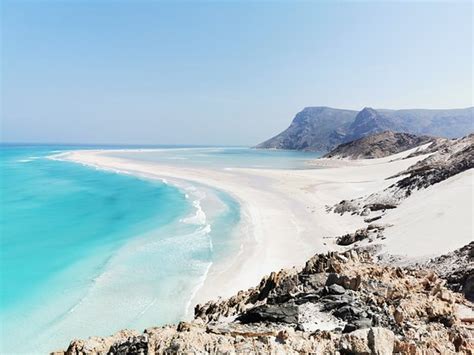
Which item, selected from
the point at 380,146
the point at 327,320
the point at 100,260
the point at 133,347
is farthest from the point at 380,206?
the point at 380,146

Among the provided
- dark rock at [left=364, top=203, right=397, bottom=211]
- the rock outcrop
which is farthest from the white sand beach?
Answer: dark rock at [left=364, top=203, right=397, bottom=211]

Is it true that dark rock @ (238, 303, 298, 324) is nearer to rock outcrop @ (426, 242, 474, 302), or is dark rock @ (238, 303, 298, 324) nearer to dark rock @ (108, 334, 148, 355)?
dark rock @ (108, 334, 148, 355)

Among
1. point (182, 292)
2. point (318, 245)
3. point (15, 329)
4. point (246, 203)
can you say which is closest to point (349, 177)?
point (246, 203)

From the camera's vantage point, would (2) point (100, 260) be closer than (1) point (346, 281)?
No

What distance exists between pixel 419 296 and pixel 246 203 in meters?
26.9

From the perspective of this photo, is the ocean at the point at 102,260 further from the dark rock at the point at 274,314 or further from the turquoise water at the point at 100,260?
the dark rock at the point at 274,314

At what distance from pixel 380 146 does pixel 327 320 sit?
110m

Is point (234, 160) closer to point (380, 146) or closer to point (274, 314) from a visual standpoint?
point (380, 146)

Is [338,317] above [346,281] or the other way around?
the other way around

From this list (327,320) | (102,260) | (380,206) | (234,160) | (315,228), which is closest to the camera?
(327,320)

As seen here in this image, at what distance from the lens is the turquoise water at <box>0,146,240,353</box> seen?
550 inches

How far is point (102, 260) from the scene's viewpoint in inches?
833

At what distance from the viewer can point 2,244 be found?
25.4 m

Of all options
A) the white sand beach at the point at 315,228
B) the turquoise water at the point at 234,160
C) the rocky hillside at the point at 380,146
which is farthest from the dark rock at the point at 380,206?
the rocky hillside at the point at 380,146
